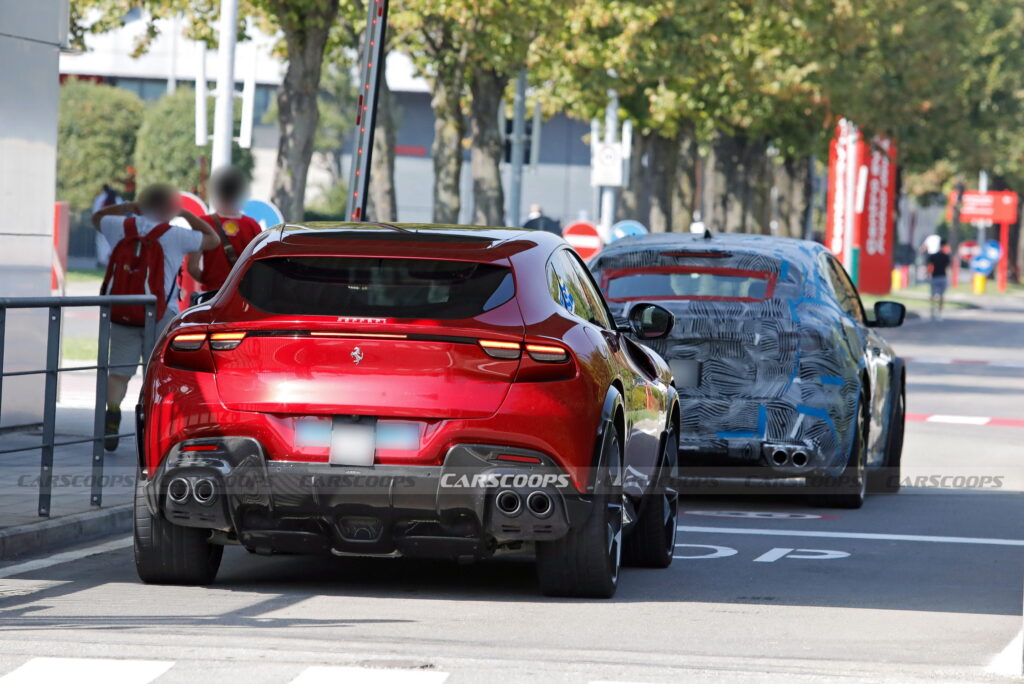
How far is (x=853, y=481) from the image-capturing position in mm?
12086

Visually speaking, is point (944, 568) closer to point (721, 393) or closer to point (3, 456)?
point (721, 393)

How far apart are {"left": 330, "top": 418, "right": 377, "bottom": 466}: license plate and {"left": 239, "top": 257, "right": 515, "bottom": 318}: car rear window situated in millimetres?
471

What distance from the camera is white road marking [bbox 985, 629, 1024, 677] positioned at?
676 cm

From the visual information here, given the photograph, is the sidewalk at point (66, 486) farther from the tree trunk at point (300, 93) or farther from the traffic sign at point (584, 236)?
the traffic sign at point (584, 236)

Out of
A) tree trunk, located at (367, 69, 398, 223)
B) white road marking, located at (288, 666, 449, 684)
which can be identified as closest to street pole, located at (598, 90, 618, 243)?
tree trunk, located at (367, 69, 398, 223)

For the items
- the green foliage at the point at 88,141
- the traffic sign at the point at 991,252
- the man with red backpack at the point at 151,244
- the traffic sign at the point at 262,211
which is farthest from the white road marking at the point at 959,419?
the traffic sign at the point at 991,252

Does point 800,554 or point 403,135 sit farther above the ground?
point 403,135

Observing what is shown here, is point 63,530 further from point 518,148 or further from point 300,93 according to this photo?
point 518,148

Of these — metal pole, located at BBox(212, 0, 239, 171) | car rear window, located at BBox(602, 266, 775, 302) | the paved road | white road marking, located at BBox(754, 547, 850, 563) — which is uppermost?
metal pole, located at BBox(212, 0, 239, 171)

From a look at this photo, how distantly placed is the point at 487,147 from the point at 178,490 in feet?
80.8

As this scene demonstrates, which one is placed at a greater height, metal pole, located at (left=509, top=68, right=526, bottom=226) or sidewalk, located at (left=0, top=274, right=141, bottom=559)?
metal pole, located at (left=509, top=68, right=526, bottom=226)

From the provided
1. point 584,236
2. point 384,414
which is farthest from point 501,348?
point 584,236

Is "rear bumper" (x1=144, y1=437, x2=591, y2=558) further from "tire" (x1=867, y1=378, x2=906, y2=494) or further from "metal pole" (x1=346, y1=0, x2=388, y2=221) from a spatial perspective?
"metal pole" (x1=346, y1=0, x2=388, y2=221)

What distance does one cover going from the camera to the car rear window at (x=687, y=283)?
12.1m
